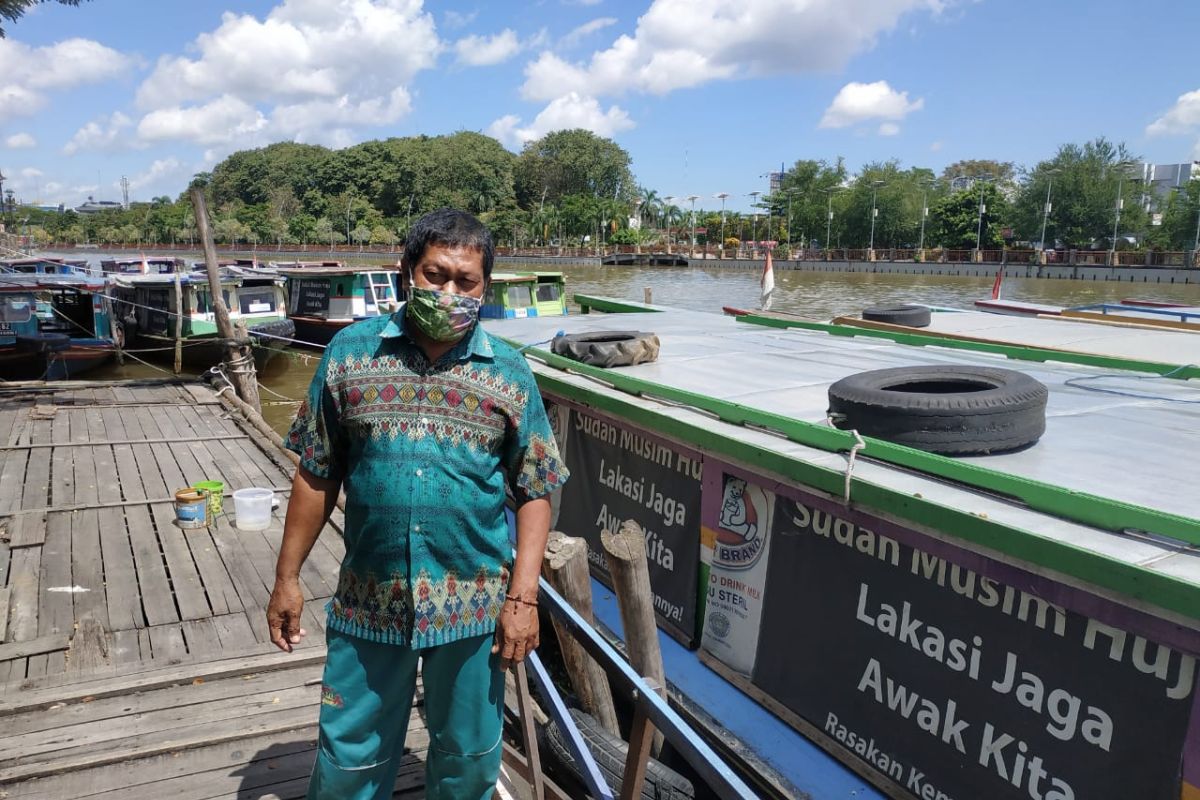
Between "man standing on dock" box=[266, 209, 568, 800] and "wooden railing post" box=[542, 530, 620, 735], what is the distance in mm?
1192

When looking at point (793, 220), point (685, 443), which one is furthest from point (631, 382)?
point (793, 220)

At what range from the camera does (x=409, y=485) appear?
206 cm

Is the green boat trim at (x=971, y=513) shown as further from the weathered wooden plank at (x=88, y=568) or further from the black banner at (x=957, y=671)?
the weathered wooden plank at (x=88, y=568)

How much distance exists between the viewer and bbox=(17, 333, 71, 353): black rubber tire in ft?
55.1

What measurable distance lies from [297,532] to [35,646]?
278cm

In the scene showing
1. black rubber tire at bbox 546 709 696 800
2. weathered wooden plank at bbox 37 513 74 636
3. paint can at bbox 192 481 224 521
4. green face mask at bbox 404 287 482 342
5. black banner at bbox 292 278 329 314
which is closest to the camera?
green face mask at bbox 404 287 482 342

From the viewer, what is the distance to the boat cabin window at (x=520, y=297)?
18.2 meters

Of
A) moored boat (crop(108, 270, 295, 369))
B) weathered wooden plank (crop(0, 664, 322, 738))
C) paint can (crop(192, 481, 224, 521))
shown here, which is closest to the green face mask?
weathered wooden plank (crop(0, 664, 322, 738))

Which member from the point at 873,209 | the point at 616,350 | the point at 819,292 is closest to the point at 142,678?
the point at 616,350

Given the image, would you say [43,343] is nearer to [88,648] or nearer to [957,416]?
[88,648]

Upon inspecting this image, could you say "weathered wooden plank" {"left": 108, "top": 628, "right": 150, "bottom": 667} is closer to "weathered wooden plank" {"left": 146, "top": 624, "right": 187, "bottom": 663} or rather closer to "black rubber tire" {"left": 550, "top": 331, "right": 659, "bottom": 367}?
"weathered wooden plank" {"left": 146, "top": 624, "right": 187, "bottom": 663}

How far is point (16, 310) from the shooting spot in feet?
57.9

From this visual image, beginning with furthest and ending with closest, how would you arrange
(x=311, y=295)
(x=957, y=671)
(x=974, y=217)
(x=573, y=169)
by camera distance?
1. (x=573, y=169)
2. (x=974, y=217)
3. (x=311, y=295)
4. (x=957, y=671)

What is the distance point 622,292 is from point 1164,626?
40.0 m
